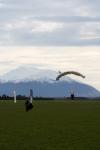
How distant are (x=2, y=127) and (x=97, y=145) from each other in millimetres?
10720

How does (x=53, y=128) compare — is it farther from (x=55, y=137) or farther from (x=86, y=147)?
(x=86, y=147)

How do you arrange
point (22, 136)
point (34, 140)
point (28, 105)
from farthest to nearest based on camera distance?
point (28, 105)
point (22, 136)
point (34, 140)

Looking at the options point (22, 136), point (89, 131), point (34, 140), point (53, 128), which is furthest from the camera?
point (53, 128)

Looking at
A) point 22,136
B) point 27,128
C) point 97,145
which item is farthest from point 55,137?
point 27,128

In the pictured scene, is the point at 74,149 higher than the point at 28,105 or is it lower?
lower

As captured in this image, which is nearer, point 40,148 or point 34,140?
point 40,148

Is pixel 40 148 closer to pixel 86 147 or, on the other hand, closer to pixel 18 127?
pixel 86 147

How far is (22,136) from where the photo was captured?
30109mm

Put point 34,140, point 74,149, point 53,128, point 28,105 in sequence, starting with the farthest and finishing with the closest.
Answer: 1. point 28,105
2. point 53,128
3. point 34,140
4. point 74,149

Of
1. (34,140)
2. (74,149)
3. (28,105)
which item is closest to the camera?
(74,149)

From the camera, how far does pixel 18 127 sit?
3628 centimetres

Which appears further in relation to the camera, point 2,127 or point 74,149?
point 2,127

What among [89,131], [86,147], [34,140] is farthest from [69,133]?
[86,147]

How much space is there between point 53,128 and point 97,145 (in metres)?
9.24
